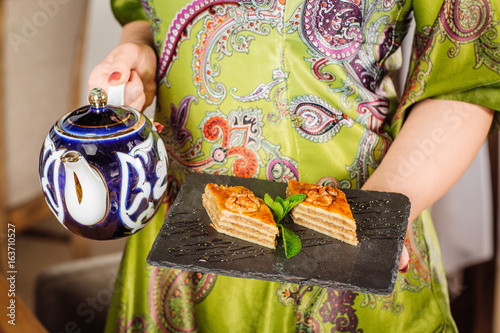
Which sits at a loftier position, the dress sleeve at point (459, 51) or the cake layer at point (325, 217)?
the dress sleeve at point (459, 51)

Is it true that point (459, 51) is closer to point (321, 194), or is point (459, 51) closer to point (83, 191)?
point (321, 194)

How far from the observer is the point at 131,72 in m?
0.88

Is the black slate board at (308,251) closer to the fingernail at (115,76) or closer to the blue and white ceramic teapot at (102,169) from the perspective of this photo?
the blue and white ceramic teapot at (102,169)

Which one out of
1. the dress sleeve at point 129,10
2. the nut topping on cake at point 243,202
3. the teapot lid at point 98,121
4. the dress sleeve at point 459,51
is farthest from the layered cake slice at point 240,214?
the dress sleeve at point 129,10

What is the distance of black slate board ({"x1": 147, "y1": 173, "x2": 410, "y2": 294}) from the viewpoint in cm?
Result: 70

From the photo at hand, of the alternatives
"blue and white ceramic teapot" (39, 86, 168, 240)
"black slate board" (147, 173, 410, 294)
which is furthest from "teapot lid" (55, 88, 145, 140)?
"black slate board" (147, 173, 410, 294)

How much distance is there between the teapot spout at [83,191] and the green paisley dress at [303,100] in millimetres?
220

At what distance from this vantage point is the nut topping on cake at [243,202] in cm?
80

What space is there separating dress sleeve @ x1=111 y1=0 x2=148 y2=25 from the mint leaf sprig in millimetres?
463

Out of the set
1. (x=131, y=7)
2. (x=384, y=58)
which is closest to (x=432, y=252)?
(x=384, y=58)

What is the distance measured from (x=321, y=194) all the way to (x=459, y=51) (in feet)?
0.94

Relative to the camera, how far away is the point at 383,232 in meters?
0.76

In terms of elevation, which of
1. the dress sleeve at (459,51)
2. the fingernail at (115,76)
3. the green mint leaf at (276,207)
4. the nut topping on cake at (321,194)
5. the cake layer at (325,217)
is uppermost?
the dress sleeve at (459,51)

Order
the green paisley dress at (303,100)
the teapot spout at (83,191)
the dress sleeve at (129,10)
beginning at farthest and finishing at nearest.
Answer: the dress sleeve at (129,10), the green paisley dress at (303,100), the teapot spout at (83,191)
